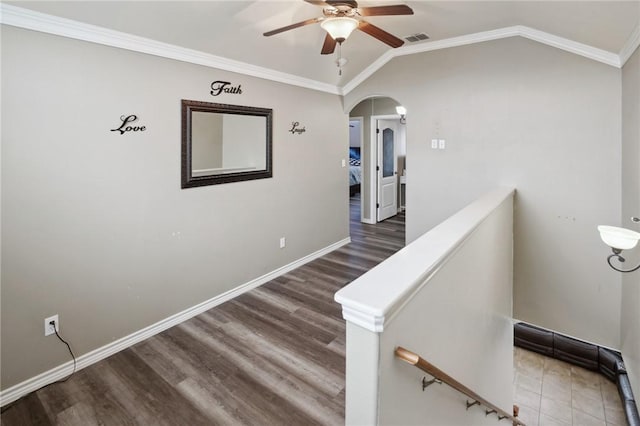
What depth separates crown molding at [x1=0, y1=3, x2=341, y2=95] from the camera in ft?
6.97

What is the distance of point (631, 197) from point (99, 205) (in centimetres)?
428

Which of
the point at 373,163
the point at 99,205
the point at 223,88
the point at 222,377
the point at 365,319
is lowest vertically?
the point at 222,377

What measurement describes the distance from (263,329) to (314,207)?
2140mm

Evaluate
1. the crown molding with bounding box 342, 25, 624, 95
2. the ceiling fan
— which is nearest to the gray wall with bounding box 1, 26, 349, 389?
the ceiling fan

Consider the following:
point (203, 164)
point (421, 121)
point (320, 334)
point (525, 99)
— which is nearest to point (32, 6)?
point (203, 164)

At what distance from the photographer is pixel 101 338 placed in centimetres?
265

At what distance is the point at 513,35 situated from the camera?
3.62 m

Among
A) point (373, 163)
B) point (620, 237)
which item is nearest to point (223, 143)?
point (620, 237)

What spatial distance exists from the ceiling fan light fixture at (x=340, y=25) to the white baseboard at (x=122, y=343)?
271cm

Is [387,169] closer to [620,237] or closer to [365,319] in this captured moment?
[620,237]

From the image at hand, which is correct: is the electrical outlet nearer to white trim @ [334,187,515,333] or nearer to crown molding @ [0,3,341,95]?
crown molding @ [0,3,341,95]

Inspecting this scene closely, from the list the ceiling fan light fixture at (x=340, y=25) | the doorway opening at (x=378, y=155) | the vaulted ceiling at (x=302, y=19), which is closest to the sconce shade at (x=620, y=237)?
the vaulted ceiling at (x=302, y=19)

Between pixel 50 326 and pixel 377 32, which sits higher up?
pixel 377 32

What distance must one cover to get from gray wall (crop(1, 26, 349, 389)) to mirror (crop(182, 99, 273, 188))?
0.33 feet
